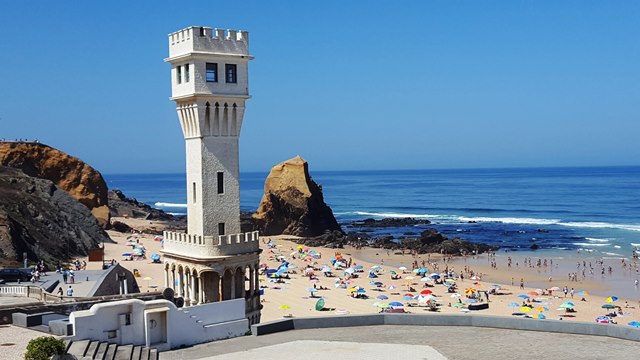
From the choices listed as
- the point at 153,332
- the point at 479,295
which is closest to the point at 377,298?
the point at 479,295

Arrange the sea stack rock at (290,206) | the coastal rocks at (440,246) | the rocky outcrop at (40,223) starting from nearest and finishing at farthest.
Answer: the rocky outcrop at (40,223) < the coastal rocks at (440,246) < the sea stack rock at (290,206)

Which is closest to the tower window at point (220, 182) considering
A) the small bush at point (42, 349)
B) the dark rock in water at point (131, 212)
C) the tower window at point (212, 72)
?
the tower window at point (212, 72)

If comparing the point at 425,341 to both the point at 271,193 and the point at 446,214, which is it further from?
the point at 446,214

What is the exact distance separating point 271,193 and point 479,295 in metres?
44.3

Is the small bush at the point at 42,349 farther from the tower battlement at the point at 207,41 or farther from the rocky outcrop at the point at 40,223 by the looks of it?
the rocky outcrop at the point at 40,223

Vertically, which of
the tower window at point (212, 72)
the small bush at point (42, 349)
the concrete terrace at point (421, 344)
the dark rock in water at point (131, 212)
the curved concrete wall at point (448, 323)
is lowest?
the dark rock in water at point (131, 212)

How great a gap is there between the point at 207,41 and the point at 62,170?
191ft

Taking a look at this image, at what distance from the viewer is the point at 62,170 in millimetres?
81062

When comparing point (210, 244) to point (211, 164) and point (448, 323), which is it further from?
point (448, 323)

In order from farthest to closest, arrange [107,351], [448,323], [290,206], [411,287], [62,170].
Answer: [290,206], [62,170], [411,287], [448,323], [107,351]

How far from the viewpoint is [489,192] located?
628 ft

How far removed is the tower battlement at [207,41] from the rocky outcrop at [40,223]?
24.0 metres

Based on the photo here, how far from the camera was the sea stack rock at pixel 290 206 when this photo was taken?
300 feet

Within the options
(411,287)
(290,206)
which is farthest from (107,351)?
(290,206)
